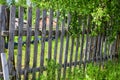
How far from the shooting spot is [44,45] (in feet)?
18.1

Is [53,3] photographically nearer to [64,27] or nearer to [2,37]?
[64,27]

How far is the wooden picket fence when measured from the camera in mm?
4879

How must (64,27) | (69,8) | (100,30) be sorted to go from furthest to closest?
1. (100,30)
2. (69,8)
3. (64,27)

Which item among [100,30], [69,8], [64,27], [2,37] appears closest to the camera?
[2,37]

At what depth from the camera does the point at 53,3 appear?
6988 mm

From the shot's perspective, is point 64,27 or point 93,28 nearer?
point 64,27

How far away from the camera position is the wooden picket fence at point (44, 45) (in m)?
4.88

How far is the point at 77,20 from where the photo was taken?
20.5 feet

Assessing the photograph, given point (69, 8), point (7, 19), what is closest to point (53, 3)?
point (69, 8)

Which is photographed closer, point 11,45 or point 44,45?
point 11,45

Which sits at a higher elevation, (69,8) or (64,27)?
(69,8)

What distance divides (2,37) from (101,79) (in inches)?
78.3

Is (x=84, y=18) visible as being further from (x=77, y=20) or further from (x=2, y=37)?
(x=2, y=37)

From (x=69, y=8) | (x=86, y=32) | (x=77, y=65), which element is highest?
(x=69, y=8)
